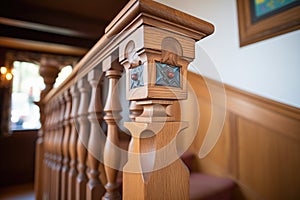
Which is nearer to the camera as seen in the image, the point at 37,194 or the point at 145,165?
the point at 145,165

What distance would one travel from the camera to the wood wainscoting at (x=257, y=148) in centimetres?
110

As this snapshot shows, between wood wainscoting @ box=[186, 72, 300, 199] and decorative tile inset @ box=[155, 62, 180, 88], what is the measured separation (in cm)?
98

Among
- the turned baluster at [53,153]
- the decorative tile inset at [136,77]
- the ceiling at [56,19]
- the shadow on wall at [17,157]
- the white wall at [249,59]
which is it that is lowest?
the shadow on wall at [17,157]

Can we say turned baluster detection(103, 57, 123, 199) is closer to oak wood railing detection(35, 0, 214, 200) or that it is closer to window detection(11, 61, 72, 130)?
oak wood railing detection(35, 0, 214, 200)

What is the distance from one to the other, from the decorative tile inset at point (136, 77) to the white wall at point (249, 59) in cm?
58

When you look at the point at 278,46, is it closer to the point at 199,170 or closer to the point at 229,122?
the point at 229,122

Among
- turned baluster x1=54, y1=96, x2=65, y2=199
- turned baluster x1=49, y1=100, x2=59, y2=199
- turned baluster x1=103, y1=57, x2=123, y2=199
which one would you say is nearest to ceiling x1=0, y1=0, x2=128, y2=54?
turned baluster x1=49, y1=100, x2=59, y2=199

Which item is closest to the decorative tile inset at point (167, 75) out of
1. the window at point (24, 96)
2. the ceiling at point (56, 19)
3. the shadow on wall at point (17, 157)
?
the ceiling at point (56, 19)

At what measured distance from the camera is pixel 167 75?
1.42 ft

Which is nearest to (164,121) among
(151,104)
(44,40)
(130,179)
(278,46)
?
(151,104)

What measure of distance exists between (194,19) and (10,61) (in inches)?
160

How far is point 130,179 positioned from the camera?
1.55 ft

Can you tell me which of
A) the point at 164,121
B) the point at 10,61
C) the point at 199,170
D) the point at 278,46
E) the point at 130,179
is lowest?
the point at 199,170

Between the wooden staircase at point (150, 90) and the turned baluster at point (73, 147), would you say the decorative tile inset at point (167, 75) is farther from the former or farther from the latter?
the turned baluster at point (73, 147)
